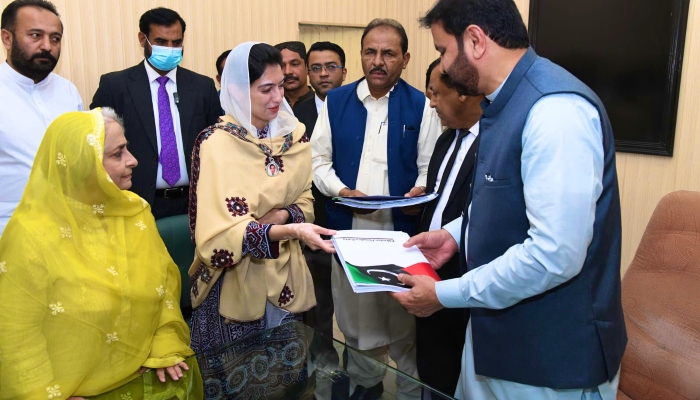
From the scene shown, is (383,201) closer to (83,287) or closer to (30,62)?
(83,287)

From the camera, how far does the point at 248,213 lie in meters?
1.88

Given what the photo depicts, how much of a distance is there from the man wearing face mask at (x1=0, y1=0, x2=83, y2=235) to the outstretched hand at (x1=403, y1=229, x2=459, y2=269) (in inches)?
79.2

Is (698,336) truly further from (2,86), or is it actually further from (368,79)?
(2,86)

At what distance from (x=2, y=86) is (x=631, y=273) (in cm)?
303

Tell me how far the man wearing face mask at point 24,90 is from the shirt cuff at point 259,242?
4.82 ft

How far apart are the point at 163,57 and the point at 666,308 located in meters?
2.80

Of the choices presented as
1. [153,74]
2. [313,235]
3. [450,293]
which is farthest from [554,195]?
[153,74]

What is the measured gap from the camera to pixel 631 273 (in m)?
2.06

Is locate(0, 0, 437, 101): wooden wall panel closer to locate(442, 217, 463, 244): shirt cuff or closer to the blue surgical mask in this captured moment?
the blue surgical mask

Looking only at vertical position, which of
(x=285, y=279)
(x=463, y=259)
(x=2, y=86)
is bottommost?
(x=285, y=279)

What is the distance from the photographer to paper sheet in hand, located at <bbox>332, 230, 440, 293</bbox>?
55.4 inches

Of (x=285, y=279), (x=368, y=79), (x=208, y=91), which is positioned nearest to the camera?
(x=285, y=279)

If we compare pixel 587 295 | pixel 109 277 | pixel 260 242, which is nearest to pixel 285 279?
pixel 260 242

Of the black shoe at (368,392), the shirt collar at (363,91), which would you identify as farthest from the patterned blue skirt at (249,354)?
the shirt collar at (363,91)
